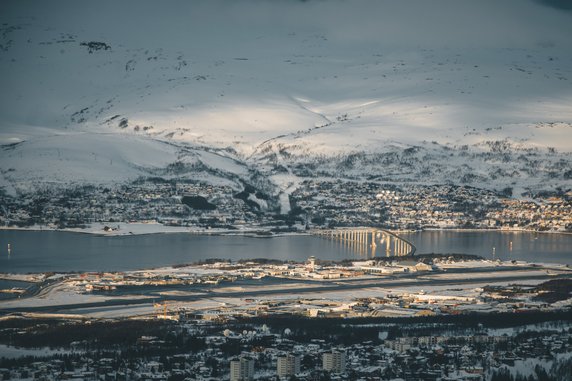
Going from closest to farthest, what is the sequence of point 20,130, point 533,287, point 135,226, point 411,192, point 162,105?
point 533,287
point 135,226
point 411,192
point 20,130
point 162,105

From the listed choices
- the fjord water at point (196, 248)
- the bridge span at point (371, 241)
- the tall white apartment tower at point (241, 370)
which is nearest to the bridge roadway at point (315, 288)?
the fjord water at point (196, 248)

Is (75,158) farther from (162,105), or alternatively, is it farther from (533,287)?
(533,287)

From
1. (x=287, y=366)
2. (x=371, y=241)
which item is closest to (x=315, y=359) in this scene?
(x=287, y=366)

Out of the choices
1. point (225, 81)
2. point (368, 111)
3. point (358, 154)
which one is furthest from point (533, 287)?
point (225, 81)

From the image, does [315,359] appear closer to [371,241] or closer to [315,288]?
[315,288]

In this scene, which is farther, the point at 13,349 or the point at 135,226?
the point at 135,226

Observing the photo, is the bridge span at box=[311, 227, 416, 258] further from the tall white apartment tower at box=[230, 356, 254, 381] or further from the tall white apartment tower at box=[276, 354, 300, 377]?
the tall white apartment tower at box=[230, 356, 254, 381]

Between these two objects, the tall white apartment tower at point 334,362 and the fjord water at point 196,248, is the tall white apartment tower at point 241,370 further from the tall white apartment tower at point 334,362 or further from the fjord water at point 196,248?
the fjord water at point 196,248
